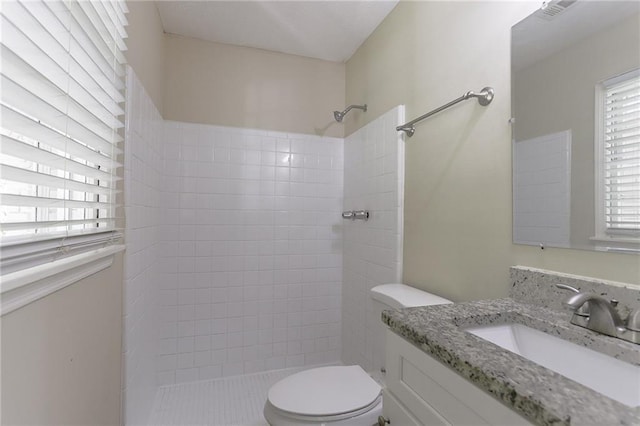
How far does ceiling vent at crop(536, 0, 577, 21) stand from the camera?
3.16ft

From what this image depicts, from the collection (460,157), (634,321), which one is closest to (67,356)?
(634,321)

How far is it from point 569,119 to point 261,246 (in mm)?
1923

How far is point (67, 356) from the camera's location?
2.84ft

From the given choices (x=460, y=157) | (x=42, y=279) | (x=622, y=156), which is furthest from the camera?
(x=460, y=157)

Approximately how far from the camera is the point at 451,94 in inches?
56.1

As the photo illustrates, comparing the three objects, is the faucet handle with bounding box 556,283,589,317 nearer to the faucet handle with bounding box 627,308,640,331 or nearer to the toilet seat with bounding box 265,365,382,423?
the faucet handle with bounding box 627,308,640,331

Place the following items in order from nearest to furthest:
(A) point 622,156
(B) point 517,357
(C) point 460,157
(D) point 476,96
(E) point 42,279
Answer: (B) point 517,357
(E) point 42,279
(A) point 622,156
(D) point 476,96
(C) point 460,157

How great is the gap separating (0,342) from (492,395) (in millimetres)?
896

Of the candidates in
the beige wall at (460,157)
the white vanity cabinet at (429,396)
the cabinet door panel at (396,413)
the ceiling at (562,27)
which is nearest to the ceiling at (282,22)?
the beige wall at (460,157)

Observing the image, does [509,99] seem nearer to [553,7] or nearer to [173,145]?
[553,7]

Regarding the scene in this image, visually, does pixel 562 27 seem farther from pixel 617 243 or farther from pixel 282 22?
pixel 282 22

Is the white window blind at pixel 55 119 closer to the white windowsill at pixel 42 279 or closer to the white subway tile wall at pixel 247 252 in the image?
the white windowsill at pixel 42 279

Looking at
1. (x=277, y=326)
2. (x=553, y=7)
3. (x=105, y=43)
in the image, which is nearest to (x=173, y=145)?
(x=105, y=43)

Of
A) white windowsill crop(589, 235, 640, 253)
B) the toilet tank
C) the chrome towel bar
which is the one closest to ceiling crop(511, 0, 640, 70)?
the chrome towel bar
